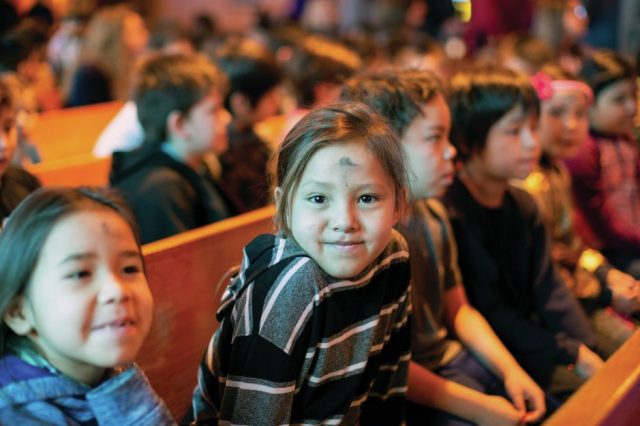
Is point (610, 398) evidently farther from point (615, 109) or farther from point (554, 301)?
point (615, 109)

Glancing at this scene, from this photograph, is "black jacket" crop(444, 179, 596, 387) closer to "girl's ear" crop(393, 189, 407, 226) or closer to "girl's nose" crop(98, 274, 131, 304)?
"girl's ear" crop(393, 189, 407, 226)

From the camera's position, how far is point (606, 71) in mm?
2871

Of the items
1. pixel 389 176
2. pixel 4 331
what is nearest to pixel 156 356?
pixel 4 331

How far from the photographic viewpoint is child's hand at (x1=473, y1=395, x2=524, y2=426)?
157 cm

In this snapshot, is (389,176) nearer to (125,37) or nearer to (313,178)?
(313,178)

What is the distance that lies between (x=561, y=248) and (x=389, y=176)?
1.36m

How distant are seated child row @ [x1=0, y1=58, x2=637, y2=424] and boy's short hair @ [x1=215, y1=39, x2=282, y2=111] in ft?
3.83

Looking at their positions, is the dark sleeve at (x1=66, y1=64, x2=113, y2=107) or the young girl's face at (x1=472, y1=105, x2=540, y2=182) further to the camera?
the dark sleeve at (x1=66, y1=64, x2=113, y2=107)

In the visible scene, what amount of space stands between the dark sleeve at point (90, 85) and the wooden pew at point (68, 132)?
2.12ft

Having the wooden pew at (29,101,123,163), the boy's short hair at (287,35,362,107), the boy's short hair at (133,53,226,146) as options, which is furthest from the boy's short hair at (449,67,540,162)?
the wooden pew at (29,101,123,163)

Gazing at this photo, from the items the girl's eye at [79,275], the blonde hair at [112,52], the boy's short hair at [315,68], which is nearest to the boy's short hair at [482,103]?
the boy's short hair at [315,68]

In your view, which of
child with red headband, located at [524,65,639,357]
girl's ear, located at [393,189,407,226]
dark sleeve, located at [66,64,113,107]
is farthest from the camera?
dark sleeve, located at [66,64,113,107]

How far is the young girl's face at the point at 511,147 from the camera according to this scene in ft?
6.39

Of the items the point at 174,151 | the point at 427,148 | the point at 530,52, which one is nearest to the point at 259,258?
the point at 427,148
